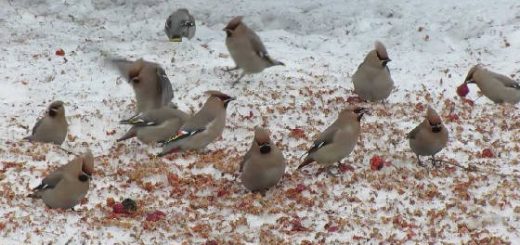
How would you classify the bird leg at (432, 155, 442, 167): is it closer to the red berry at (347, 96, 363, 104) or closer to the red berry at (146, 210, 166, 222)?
the red berry at (347, 96, 363, 104)

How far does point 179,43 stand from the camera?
13.5 m

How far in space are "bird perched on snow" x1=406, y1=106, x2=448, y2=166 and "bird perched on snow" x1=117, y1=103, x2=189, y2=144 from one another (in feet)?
8.51

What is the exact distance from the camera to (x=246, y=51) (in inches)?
471

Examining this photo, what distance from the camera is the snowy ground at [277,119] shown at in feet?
24.8

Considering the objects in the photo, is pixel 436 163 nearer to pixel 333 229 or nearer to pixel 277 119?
pixel 333 229

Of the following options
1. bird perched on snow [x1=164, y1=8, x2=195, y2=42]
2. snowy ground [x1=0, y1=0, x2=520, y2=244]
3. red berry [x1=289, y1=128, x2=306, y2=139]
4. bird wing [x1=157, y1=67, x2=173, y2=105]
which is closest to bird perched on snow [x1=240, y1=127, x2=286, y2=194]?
snowy ground [x1=0, y1=0, x2=520, y2=244]

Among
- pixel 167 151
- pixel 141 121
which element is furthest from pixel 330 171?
pixel 141 121

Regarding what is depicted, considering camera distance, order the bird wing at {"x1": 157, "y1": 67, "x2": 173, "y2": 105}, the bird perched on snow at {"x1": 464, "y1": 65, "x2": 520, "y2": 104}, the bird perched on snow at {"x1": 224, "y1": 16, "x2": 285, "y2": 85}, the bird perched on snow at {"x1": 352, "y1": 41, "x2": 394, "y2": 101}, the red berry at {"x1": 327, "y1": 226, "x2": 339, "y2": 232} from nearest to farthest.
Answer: the red berry at {"x1": 327, "y1": 226, "x2": 339, "y2": 232} < the bird wing at {"x1": 157, "y1": 67, "x2": 173, "y2": 105} < the bird perched on snow at {"x1": 352, "y1": 41, "x2": 394, "y2": 101} < the bird perched on snow at {"x1": 464, "y1": 65, "x2": 520, "y2": 104} < the bird perched on snow at {"x1": 224, "y1": 16, "x2": 285, "y2": 85}

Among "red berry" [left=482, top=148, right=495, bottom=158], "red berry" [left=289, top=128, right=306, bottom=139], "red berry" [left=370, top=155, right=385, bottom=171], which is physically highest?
"red berry" [left=370, top=155, right=385, bottom=171]

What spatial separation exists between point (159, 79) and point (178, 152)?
1.48m

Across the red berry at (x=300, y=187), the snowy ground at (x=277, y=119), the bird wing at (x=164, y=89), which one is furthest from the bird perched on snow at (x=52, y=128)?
the red berry at (x=300, y=187)

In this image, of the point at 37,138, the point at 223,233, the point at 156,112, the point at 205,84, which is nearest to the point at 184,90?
the point at 205,84

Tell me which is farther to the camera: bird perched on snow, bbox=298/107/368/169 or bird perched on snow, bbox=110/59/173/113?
bird perched on snow, bbox=110/59/173/113

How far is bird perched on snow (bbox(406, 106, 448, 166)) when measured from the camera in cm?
875
